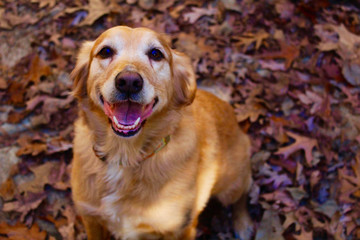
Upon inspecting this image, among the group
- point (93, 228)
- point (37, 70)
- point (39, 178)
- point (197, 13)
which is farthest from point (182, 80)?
point (197, 13)

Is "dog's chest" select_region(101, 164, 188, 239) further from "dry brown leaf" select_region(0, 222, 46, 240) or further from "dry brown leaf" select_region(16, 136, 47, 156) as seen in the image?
"dry brown leaf" select_region(16, 136, 47, 156)

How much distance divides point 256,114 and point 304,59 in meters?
1.17

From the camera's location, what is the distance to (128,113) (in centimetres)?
227

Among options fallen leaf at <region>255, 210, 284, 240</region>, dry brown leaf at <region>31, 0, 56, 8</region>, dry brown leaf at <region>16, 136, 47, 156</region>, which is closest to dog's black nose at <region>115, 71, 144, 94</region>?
dry brown leaf at <region>16, 136, 47, 156</region>

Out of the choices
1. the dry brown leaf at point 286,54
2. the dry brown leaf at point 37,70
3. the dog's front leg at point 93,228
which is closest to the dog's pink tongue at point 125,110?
the dog's front leg at point 93,228

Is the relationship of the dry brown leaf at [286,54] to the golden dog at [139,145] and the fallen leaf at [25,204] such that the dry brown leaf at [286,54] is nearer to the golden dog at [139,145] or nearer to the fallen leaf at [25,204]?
the golden dog at [139,145]

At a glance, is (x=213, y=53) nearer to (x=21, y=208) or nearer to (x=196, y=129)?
(x=196, y=129)

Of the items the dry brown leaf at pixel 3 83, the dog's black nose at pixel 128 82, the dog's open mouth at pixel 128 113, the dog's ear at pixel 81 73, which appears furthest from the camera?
the dry brown leaf at pixel 3 83

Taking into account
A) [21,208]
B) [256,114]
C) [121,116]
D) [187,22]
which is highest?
[121,116]

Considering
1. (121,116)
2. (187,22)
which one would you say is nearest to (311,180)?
(121,116)

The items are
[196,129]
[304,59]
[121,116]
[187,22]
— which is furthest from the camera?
[187,22]

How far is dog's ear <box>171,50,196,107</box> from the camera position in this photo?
2.58 meters

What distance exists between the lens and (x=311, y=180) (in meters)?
3.54

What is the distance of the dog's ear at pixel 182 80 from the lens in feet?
8.47
